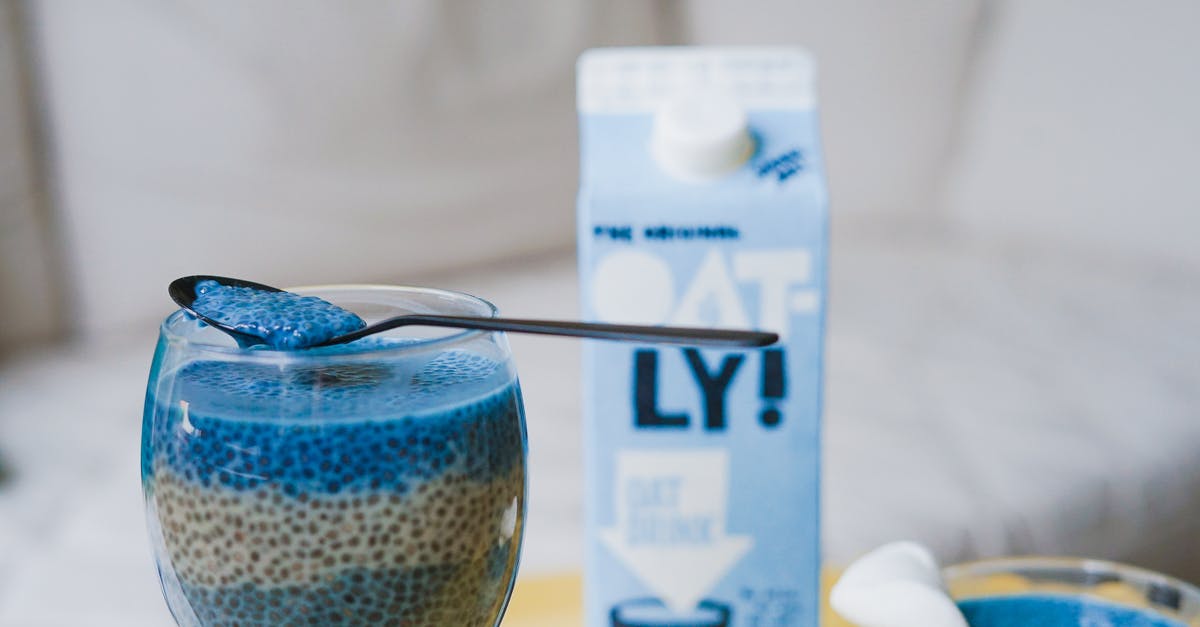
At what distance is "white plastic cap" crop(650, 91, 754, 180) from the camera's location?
0.41 meters

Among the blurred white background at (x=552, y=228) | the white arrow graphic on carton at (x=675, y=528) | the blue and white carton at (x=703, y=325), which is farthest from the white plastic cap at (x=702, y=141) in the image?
the blurred white background at (x=552, y=228)

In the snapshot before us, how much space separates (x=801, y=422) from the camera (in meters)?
0.43

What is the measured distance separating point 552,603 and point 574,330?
0.83ft

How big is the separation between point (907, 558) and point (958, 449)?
50 centimetres

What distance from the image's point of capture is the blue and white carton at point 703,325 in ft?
→ 1.35

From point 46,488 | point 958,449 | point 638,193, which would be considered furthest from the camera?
point 958,449

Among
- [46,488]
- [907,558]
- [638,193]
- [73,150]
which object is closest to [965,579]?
[907,558]

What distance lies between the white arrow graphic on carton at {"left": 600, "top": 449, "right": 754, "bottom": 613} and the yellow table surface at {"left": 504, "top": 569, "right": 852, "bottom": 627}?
77 millimetres

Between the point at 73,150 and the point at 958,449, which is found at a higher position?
the point at 73,150

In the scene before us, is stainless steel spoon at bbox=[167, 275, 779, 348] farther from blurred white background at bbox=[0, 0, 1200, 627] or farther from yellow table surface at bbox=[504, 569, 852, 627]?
blurred white background at bbox=[0, 0, 1200, 627]

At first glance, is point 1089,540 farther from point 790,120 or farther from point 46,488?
point 46,488

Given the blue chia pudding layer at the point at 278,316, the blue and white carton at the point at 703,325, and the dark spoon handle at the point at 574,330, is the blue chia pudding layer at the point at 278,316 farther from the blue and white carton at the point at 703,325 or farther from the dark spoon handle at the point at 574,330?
the blue and white carton at the point at 703,325

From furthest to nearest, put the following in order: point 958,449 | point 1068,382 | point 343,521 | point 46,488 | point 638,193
Answer: point 1068,382
point 958,449
point 46,488
point 638,193
point 343,521

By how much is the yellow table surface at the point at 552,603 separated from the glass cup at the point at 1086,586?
0.35 ft
